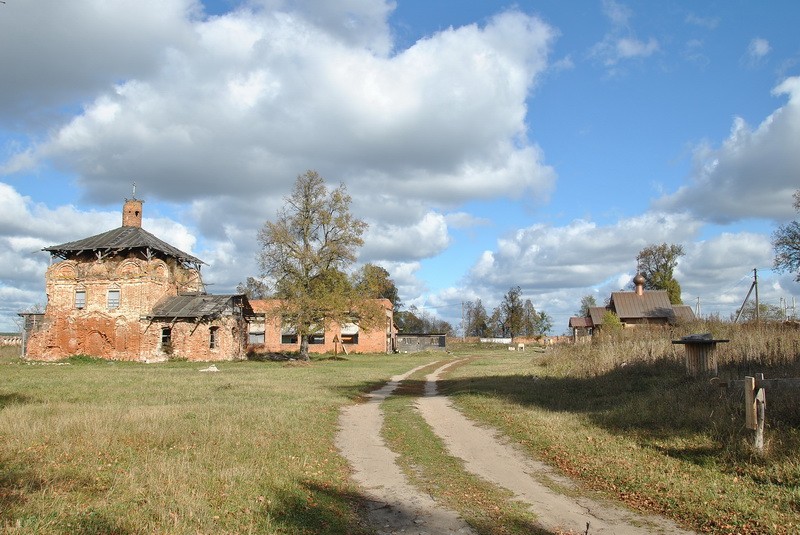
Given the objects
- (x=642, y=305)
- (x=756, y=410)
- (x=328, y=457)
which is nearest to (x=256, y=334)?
(x=642, y=305)

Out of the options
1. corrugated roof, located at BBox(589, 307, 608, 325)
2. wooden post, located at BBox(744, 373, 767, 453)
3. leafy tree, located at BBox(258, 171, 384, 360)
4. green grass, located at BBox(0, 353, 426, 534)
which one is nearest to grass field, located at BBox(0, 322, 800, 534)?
green grass, located at BBox(0, 353, 426, 534)

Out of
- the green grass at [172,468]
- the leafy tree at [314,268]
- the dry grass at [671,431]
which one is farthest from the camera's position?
the leafy tree at [314,268]

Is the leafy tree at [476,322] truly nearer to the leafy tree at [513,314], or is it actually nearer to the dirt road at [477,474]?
the leafy tree at [513,314]

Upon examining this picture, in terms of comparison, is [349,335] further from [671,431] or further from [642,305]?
[671,431]

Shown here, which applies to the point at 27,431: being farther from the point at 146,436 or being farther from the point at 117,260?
the point at 117,260

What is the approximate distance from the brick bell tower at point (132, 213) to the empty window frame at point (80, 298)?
Result: 6743mm

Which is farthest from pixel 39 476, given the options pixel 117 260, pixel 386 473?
pixel 117 260

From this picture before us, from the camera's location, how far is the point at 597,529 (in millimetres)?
6859

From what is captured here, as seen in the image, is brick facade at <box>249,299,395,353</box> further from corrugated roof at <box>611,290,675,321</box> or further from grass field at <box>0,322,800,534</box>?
grass field at <box>0,322,800,534</box>

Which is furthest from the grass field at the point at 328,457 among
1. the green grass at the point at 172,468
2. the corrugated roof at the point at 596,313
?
the corrugated roof at the point at 596,313

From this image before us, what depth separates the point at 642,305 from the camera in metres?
61.6

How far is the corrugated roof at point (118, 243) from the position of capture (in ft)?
147

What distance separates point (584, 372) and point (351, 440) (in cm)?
1234

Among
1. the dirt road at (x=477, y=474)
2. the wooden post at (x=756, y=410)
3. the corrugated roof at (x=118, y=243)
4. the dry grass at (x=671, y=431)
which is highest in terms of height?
the corrugated roof at (x=118, y=243)
